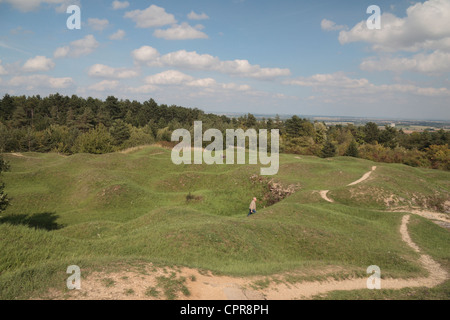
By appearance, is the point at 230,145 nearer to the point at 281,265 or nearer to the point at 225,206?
the point at 225,206

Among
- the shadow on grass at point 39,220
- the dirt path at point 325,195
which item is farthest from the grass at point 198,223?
the dirt path at point 325,195

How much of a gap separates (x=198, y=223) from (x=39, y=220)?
19.0 metres

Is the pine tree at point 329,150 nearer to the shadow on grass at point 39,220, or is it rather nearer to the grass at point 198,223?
the grass at point 198,223

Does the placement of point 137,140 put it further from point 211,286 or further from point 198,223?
point 211,286

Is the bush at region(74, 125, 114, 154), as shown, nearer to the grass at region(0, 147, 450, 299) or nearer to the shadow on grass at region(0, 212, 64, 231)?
the grass at region(0, 147, 450, 299)

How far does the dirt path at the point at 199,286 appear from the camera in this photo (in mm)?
7602

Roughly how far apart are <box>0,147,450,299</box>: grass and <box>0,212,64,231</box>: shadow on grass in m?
0.17

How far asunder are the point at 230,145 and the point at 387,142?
58795 millimetres

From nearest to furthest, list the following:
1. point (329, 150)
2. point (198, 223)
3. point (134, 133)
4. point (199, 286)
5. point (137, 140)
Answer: point (199, 286) < point (198, 223) < point (329, 150) < point (137, 140) < point (134, 133)

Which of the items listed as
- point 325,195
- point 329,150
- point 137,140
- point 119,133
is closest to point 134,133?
point 137,140

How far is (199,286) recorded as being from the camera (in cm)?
905

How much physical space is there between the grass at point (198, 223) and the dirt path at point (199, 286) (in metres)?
0.56

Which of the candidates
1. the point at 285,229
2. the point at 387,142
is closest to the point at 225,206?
the point at 285,229

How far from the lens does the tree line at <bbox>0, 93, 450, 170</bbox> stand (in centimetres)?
6888
